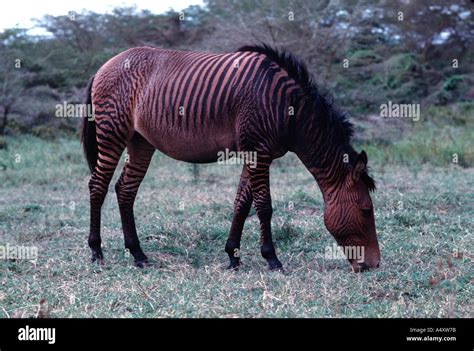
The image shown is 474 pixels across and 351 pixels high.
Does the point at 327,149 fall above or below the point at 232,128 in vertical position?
below

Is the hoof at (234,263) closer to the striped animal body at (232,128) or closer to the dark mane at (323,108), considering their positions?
the striped animal body at (232,128)

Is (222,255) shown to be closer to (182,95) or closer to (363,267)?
(363,267)

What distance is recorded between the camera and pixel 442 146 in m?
12.7

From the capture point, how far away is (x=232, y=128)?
5.84 meters

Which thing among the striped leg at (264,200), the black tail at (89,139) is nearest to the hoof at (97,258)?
the black tail at (89,139)

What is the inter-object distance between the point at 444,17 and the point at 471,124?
317 inches

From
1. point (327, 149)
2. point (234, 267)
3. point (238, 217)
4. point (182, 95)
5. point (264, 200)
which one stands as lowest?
point (234, 267)

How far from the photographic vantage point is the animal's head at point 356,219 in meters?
5.53

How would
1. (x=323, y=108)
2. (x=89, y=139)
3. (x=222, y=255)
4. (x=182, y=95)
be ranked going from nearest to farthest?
(x=323, y=108) < (x=182, y=95) < (x=222, y=255) < (x=89, y=139)

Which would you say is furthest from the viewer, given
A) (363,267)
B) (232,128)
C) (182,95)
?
(182,95)

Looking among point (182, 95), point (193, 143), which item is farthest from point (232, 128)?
point (182, 95)

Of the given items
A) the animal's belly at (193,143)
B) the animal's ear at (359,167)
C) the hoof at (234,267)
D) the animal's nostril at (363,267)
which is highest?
the animal's belly at (193,143)

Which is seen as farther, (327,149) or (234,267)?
(234,267)

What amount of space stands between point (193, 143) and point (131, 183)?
90 centimetres
